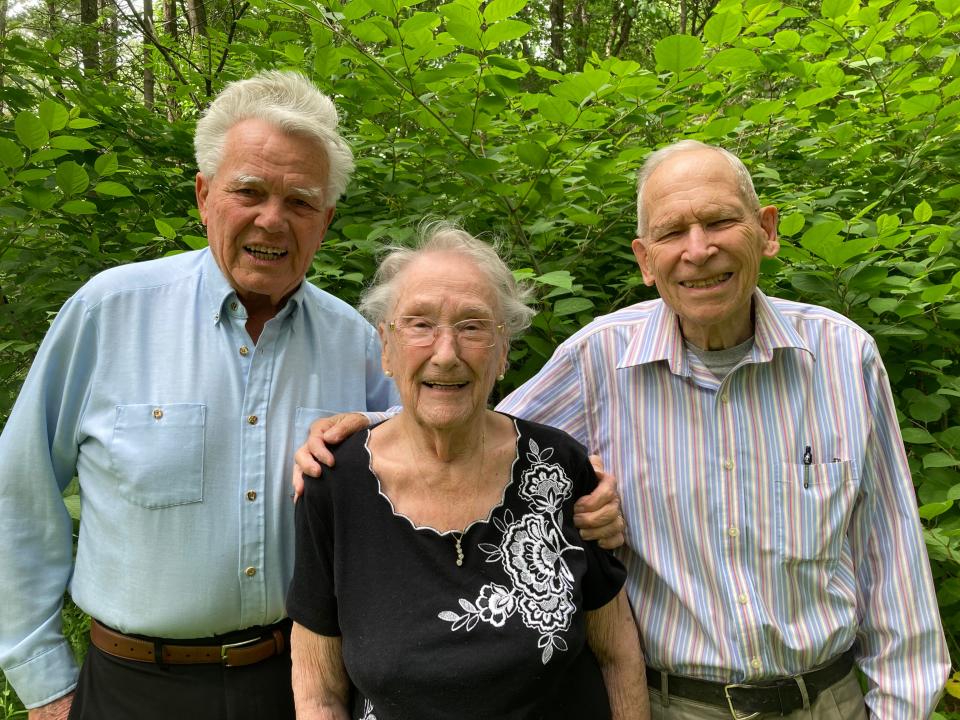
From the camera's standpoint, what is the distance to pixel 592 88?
92.2 inches

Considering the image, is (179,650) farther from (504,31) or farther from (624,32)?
(624,32)

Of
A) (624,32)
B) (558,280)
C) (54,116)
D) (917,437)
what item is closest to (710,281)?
(558,280)

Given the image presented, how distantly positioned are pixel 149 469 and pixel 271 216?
0.68m

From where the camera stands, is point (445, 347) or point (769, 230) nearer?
point (445, 347)

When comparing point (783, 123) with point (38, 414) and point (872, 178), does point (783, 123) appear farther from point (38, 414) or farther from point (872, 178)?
point (38, 414)

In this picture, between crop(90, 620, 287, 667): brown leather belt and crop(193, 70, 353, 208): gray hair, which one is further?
crop(193, 70, 353, 208): gray hair

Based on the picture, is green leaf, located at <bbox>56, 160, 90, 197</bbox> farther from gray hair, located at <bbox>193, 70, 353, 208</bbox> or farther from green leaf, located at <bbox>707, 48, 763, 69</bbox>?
green leaf, located at <bbox>707, 48, 763, 69</bbox>

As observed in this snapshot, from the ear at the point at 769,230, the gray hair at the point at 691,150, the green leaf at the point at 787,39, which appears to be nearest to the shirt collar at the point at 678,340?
the ear at the point at 769,230

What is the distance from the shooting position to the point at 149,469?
161cm

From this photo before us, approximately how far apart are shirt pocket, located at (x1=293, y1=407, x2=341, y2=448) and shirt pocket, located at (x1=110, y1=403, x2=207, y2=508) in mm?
230

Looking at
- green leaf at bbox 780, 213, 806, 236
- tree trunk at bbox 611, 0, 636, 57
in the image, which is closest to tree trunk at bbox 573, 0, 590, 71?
tree trunk at bbox 611, 0, 636, 57

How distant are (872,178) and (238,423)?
3.02 meters

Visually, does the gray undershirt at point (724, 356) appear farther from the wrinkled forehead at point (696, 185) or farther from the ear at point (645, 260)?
the wrinkled forehead at point (696, 185)

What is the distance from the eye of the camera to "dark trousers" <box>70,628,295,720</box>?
64.2 inches
